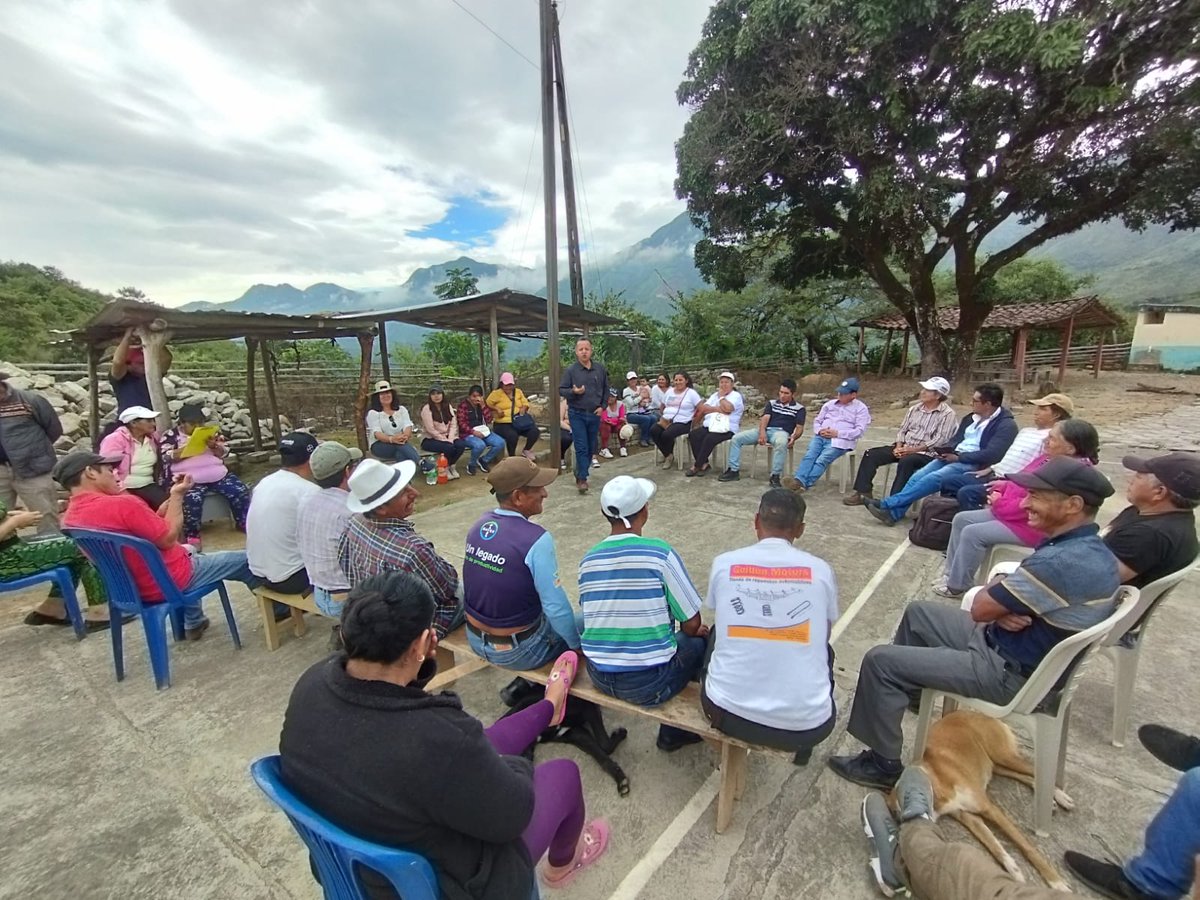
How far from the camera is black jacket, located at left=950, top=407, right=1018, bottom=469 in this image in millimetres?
4504

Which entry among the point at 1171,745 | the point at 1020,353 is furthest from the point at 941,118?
the point at 1171,745

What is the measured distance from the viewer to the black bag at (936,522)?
4.22 metres

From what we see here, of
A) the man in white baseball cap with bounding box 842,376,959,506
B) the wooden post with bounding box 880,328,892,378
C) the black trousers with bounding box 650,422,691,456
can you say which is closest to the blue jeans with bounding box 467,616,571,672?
the man in white baseball cap with bounding box 842,376,959,506

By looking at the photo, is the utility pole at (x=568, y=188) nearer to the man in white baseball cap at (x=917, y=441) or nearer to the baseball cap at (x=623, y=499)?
the man in white baseball cap at (x=917, y=441)

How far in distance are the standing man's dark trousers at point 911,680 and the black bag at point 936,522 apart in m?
2.37

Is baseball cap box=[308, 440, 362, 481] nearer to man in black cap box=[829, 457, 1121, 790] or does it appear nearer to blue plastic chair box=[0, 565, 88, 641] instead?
blue plastic chair box=[0, 565, 88, 641]

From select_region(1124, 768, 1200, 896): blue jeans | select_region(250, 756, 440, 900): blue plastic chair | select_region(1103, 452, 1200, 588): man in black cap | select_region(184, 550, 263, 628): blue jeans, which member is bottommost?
select_region(1124, 768, 1200, 896): blue jeans

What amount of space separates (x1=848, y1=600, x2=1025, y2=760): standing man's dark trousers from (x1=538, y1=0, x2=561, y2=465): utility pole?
14.5 feet

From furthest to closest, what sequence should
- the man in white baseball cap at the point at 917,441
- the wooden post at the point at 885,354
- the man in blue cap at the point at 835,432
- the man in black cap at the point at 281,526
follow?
the wooden post at the point at 885,354, the man in blue cap at the point at 835,432, the man in white baseball cap at the point at 917,441, the man in black cap at the point at 281,526

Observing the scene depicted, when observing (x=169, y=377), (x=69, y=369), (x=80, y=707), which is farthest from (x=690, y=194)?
(x=80, y=707)

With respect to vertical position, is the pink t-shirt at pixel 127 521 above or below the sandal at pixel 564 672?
above

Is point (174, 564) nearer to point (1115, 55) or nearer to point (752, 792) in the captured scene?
point (752, 792)

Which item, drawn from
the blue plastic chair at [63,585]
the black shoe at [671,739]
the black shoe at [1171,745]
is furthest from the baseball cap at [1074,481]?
the blue plastic chair at [63,585]

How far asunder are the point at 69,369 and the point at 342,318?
5.39m
